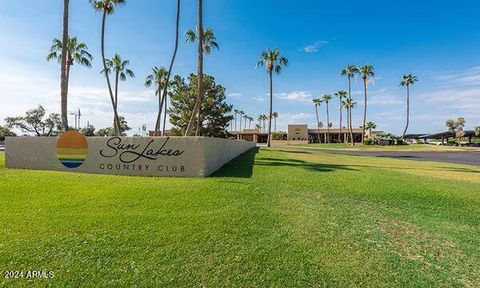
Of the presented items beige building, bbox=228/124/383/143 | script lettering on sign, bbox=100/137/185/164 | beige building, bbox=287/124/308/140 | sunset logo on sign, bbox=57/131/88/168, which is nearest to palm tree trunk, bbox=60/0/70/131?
sunset logo on sign, bbox=57/131/88/168

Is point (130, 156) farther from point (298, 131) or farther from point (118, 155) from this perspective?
point (298, 131)

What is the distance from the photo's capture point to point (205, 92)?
44094 millimetres

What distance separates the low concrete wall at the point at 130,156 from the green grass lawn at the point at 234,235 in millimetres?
1666

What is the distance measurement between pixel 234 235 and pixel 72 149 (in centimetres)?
949

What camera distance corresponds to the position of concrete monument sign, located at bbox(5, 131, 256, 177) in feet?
33.8

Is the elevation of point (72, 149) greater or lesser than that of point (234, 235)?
greater

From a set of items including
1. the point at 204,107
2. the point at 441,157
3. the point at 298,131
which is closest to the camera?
the point at 441,157

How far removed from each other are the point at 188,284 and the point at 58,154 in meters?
10.6

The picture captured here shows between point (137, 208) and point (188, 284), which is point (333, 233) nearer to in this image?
point (188, 284)

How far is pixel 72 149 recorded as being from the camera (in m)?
11.5

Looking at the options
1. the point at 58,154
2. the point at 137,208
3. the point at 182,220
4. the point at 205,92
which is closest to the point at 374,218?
the point at 182,220

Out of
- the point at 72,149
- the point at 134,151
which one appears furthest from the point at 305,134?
the point at 72,149

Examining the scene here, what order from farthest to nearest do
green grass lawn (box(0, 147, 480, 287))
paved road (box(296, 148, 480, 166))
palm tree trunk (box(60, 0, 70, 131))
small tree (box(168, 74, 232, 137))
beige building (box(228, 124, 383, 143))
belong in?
beige building (box(228, 124, 383, 143)) → small tree (box(168, 74, 232, 137)) → paved road (box(296, 148, 480, 166)) → palm tree trunk (box(60, 0, 70, 131)) → green grass lawn (box(0, 147, 480, 287))

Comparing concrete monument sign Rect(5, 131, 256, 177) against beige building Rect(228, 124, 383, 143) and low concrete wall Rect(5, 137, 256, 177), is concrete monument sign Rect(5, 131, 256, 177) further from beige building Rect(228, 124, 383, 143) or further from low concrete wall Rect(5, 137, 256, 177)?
beige building Rect(228, 124, 383, 143)
